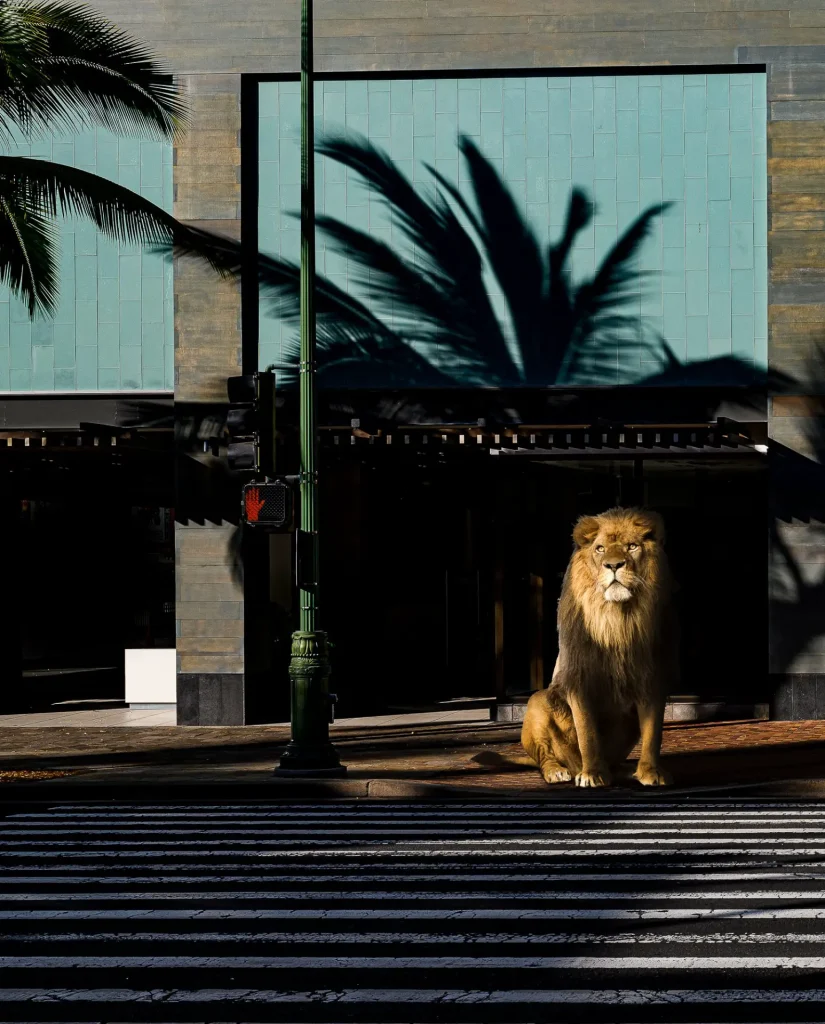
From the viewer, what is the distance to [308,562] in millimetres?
15664

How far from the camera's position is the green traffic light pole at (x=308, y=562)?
51.1ft

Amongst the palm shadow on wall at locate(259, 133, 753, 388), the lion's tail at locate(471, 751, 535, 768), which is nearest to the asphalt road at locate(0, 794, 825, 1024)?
the lion's tail at locate(471, 751, 535, 768)

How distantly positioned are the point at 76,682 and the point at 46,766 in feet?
26.7

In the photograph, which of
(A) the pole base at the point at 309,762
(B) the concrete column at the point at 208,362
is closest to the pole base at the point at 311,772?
(A) the pole base at the point at 309,762

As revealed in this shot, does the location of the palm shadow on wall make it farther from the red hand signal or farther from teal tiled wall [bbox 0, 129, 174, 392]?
the red hand signal

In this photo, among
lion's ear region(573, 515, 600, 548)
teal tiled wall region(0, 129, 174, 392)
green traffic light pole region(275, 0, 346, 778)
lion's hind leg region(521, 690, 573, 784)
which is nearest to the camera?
lion's ear region(573, 515, 600, 548)

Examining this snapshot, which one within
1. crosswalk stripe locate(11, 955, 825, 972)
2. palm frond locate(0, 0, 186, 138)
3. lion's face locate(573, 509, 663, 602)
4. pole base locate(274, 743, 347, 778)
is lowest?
pole base locate(274, 743, 347, 778)

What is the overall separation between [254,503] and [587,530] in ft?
11.2

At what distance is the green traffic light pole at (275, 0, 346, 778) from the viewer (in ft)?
51.1

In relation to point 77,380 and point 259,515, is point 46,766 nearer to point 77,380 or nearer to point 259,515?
point 259,515

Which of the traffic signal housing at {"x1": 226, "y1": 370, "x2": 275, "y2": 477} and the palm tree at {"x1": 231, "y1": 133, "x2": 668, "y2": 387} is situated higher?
the palm tree at {"x1": 231, "y1": 133, "x2": 668, "y2": 387}

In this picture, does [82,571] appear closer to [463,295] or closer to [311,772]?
[463,295]

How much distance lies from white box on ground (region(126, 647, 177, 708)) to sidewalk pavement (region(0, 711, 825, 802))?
6.04ft

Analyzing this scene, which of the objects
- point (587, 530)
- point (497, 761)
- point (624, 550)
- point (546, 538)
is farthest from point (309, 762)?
point (546, 538)
